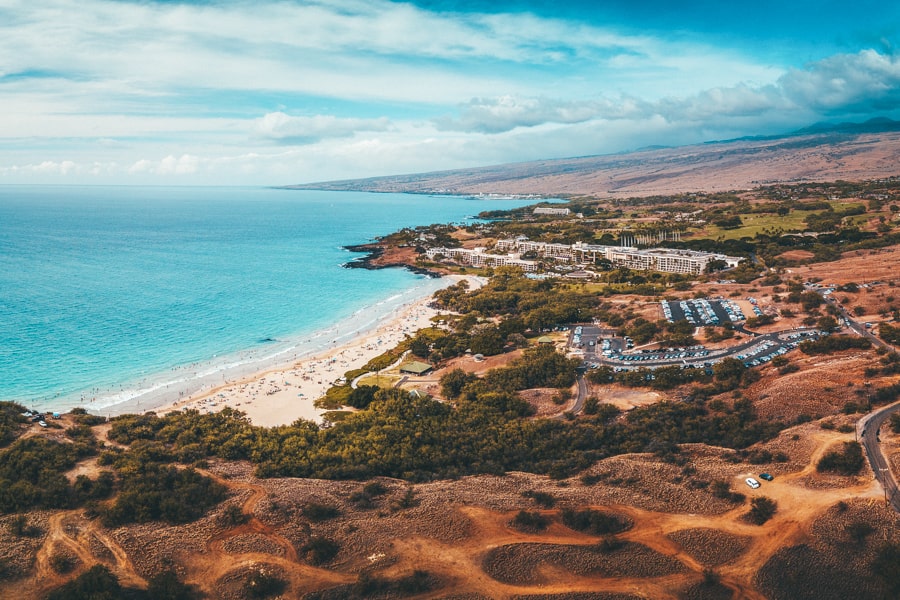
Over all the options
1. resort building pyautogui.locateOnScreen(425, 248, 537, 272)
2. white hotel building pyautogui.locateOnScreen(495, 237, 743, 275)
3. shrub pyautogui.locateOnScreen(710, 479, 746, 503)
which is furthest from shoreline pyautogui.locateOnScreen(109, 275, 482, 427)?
white hotel building pyautogui.locateOnScreen(495, 237, 743, 275)

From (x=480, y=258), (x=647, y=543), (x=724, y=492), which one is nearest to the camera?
(x=647, y=543)

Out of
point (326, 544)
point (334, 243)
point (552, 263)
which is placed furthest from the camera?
point (334, 243)

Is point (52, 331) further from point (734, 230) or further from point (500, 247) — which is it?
point (734, 230)

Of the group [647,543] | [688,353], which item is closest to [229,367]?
[688,353]

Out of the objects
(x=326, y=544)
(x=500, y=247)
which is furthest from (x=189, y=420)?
(x=500, y=247)

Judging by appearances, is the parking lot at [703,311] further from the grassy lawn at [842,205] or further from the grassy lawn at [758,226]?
the grassy lawn at [842,205]

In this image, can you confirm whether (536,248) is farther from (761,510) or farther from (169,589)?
(169,589)

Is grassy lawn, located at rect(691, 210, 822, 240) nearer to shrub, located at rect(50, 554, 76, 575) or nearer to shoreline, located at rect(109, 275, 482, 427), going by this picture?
shoreline, located at rect(109, 275, 482, 427)
